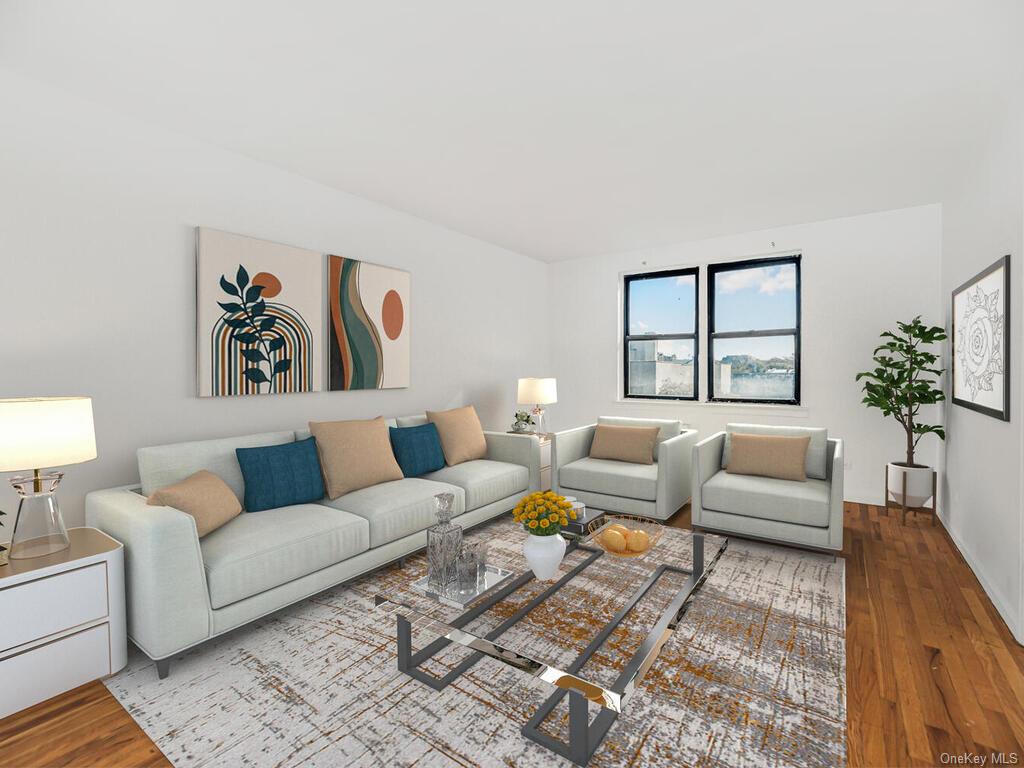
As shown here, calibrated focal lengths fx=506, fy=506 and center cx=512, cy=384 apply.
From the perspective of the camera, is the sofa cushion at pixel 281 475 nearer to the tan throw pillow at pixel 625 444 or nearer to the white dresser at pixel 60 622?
the white dresser at pixel 60 622

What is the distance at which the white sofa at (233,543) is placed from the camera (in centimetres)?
202

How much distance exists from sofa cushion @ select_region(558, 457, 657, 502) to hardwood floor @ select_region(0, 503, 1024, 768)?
1.41m

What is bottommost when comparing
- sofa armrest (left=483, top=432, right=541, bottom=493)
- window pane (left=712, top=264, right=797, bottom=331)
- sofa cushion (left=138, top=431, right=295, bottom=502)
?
sofa armrest (left=483, top=432, right=541, bottom=493)

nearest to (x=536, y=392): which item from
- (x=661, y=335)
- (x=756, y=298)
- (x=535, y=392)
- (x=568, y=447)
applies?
(x=535, y=392)

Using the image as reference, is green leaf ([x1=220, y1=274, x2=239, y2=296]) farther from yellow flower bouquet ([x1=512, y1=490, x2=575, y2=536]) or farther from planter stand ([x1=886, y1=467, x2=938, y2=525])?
planter stand ([x1=886, y1=467, x2=938, y2=525])

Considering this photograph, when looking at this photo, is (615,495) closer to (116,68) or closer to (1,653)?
(1,653)

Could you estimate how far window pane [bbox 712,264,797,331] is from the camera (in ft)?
16.3

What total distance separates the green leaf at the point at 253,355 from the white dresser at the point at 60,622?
4.55 ft

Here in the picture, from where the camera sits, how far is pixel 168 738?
1720 millimetres

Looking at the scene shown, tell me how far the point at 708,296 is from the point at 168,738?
17.4ft

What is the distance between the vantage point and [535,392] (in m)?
5.04

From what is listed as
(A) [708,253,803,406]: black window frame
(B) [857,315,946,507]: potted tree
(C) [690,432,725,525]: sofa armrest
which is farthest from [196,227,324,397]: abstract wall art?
(B) [857,315,946,507]: potted tree

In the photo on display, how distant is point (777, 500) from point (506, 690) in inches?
91.2

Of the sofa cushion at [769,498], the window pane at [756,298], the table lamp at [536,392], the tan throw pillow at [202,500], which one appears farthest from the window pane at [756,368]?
the tan throw pillow at [202,500]
